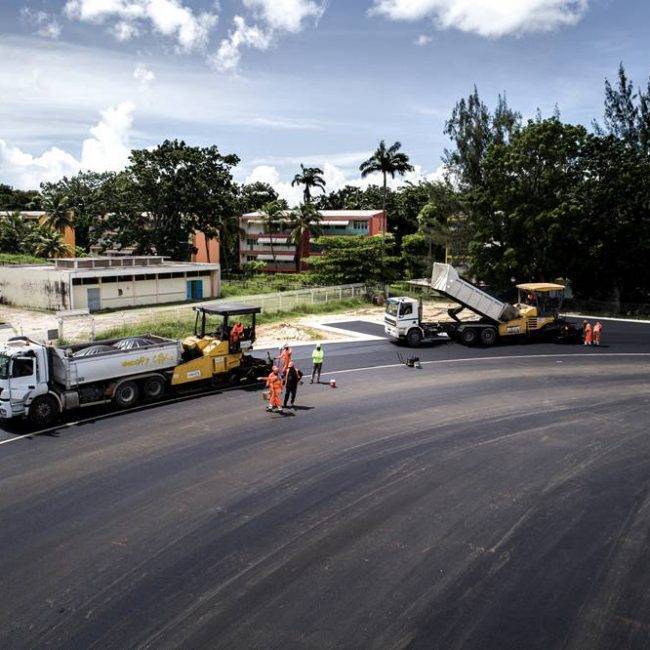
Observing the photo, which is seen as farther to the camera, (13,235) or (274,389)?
(13,235)

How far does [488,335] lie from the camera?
32000 millimetres

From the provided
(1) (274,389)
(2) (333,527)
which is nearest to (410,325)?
(1) (274,389)

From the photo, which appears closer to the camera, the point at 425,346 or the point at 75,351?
the point at 75,351

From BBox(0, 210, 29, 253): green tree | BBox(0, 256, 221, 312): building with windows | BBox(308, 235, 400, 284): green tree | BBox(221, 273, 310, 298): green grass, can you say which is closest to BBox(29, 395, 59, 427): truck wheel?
BBox(0, 256, 221, 312): building with windows

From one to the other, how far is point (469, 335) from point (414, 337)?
9.67ft

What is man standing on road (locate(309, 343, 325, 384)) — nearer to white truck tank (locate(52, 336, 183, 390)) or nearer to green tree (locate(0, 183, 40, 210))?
white truck tank (locate(52, 336, 183, 390))

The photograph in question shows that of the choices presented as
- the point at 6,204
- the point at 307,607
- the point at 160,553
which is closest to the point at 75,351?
the point at 160,553

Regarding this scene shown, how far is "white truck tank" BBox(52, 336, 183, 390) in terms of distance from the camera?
1878cm

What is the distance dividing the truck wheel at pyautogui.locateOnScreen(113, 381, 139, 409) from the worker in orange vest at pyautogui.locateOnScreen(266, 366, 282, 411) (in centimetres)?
450

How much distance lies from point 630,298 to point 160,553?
46477mm

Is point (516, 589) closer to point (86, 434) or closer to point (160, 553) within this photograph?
point (160, 553)

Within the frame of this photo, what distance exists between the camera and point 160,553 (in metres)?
10.7

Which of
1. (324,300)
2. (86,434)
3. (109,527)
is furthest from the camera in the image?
(324,300)

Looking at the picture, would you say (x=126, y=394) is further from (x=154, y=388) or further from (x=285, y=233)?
(x=285, y=233)
